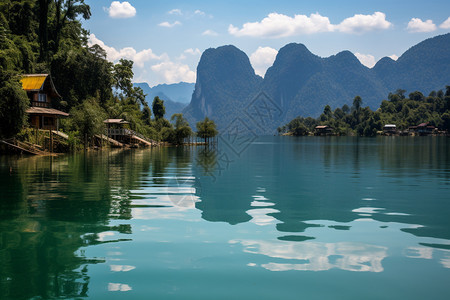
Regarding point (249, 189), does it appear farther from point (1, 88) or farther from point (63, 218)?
point (1, 88)

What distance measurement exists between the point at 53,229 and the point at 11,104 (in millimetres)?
34302

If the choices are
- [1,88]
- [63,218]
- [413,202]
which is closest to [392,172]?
[413,202]

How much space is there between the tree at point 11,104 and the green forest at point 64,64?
0.10 metres

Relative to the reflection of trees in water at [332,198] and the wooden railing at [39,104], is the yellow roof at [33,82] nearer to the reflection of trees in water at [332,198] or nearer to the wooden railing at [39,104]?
the wooden railing at [39,104]

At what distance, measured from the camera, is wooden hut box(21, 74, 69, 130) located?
53.6 meters

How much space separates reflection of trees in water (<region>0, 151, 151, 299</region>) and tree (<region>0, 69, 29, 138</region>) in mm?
19451

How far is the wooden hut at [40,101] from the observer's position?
53594mm

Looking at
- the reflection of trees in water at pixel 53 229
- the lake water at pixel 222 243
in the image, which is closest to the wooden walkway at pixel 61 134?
the reflection of trees in water at pixel 53 229

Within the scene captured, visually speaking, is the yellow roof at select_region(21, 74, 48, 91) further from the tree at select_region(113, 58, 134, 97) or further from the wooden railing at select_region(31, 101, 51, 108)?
the tree at select_region(113, 58, 134, 97)

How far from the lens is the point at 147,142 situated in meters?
82.2

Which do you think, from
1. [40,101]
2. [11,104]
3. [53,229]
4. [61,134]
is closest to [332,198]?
[53,229]

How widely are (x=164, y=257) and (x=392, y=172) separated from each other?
87.2 feet

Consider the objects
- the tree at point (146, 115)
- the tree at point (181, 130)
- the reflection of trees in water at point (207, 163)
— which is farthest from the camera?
the tree at point (146, 115)

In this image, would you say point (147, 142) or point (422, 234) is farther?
point (147, 142)
